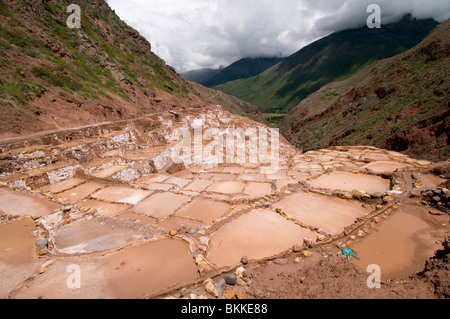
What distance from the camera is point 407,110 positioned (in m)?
21.7

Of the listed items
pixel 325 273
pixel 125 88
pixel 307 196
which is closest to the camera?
pixel 325 273

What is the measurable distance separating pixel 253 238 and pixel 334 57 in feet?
527

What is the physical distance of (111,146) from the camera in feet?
40.9

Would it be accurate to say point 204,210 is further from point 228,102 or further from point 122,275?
point 228,102

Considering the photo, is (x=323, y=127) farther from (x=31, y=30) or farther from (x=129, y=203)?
(x=31, y=30)

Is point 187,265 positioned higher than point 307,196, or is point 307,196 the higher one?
point 307,196

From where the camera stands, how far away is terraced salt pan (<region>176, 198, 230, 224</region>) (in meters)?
6.03

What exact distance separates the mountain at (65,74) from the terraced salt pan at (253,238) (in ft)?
43.4

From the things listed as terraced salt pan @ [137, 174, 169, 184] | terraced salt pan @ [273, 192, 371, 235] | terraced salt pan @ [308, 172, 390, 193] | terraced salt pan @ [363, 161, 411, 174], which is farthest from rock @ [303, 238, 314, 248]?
terraced salt pan @ [363, 161, 411, 174]

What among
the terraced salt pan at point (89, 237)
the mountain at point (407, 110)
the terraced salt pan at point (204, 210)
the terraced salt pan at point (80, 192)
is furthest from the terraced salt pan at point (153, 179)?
the mountain at point (407, 110)

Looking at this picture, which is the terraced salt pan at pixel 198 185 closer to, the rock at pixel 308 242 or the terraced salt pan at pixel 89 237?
the terraced salt pan at pixel 89 237

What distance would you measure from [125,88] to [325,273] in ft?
90.0

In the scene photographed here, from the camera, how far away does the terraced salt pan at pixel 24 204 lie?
571cm
